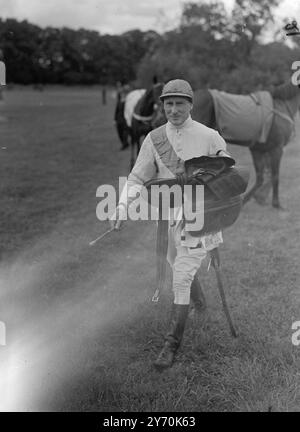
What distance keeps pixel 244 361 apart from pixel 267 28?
24539 millimetres

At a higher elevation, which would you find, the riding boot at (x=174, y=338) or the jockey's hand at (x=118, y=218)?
the jockey's hand at (x=118, y=218)

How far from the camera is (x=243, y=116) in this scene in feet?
24.8

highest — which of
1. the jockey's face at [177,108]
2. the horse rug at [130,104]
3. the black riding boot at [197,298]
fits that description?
the jockey's face at [177,108]

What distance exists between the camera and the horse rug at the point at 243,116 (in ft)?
24.5

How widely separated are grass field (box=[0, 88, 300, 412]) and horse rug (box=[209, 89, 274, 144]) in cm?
117

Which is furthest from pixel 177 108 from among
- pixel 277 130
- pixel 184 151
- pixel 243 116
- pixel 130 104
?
pixel 130 104

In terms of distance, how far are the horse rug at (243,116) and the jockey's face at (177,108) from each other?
3986mm

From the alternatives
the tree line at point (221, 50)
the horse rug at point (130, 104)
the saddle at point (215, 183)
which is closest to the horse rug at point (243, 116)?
the tree line at point (221, 50)

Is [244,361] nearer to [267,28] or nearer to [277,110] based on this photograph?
[277,110]

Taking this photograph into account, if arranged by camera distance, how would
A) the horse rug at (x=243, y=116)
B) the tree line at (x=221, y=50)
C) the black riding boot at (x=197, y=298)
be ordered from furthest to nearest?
the tree line at (x=221, y=50) < the horse rug at (x=243, y=116) < the black riding boot at (x=197, y=298)

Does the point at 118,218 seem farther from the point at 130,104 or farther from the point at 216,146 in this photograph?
the point at 130,104

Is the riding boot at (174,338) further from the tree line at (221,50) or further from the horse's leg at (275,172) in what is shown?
the tree line at (221,50)

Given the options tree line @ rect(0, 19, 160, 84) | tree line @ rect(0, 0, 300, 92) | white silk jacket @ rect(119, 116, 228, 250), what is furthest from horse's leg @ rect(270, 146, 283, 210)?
tree line @ rect(0, 19, 160, 84)
